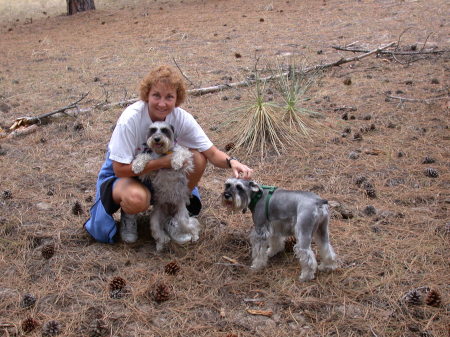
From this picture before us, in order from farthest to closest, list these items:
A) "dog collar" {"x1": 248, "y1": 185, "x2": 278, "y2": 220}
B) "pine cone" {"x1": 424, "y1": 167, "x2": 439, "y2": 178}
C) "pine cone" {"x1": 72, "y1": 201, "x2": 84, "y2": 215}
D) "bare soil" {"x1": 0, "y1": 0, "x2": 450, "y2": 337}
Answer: "pine cone" {"x1": 424, "y1": 167, "x2": 439, "y2": 178} → "pine cone" {"x1": 72, "y1": 201, "x2": 84, "y2": 215} → "dog collar" {"x1": 248, "y1": 185, "x2": 278, "y2": 220} → "bare soil" {"x1": 0, "y1": 0, "x2": 450, "y2": 337}

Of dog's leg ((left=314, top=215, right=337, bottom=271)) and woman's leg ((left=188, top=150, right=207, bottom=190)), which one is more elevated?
woman's leg ((left=188, top=150, right=207, bottom=190))

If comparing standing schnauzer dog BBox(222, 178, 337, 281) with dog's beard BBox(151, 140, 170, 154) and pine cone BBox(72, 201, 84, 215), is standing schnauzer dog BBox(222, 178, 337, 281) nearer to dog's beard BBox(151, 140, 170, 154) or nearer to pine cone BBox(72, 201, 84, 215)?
dog's beard BBox(151, 140, 170, 154)

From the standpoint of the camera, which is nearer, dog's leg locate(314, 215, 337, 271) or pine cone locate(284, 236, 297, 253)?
dog's leg locate(314, 215, 337, 271)

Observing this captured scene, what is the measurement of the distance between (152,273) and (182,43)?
9138mm

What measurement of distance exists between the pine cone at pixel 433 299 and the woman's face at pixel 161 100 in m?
2.33

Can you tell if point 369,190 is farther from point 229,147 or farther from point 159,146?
point 159,146

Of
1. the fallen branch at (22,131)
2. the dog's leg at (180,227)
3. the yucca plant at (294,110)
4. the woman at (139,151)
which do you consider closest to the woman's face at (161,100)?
the woman at (139,151)

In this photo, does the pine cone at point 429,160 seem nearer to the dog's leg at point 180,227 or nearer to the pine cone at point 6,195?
the dog's leg at point 180,227

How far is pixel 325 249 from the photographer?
334 centimetres

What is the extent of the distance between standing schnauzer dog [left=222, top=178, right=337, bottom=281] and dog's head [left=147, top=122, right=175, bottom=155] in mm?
603

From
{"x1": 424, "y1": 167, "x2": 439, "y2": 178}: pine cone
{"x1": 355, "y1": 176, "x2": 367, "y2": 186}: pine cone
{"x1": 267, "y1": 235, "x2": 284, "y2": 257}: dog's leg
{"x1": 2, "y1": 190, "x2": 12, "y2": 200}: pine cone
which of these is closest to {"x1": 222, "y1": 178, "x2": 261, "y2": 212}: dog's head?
{"x1": 267, "y1": 235, "x2": 284, "y2": 257}: dog's leg

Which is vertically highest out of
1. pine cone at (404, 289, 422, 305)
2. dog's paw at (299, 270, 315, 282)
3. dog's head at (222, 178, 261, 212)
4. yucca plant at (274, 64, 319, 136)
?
dog's head at (222, 178, 261, 212)

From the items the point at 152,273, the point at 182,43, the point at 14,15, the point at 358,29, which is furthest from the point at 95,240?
the point at 14,15

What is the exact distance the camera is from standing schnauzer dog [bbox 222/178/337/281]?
3195mm
